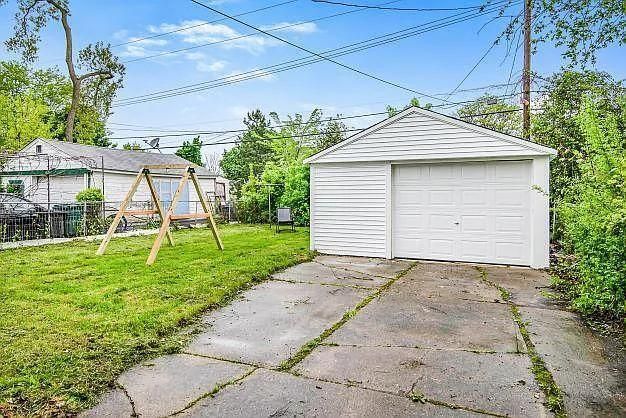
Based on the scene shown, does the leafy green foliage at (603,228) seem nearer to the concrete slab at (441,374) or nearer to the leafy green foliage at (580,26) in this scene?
the concrete slab at (441,374)

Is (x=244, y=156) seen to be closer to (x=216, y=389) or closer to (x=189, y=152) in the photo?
(x=189, y=152)

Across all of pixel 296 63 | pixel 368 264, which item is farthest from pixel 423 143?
pixel 296 63

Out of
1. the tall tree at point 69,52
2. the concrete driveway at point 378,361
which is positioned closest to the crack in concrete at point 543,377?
the concrete driveway at point 378,361

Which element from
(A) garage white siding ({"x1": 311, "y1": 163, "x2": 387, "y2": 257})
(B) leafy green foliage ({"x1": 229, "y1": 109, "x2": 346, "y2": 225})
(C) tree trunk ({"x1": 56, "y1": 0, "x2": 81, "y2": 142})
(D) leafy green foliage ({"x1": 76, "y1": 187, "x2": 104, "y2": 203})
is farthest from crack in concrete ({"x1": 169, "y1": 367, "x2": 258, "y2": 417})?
(C) tree trunk ({"x1": 56, "y1": 0, "x2": 81, "y2": 142})

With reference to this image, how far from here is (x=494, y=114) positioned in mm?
17219

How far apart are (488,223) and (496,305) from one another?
3.07m

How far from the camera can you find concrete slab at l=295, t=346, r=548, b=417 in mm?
2879

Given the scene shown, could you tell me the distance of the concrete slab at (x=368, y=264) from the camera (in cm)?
752

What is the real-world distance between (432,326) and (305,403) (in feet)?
6.83

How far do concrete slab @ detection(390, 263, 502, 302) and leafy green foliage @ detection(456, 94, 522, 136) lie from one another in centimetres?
1017

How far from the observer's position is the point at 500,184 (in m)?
8.00

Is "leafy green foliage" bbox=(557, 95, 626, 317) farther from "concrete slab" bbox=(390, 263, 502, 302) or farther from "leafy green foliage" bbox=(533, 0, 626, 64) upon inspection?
"leafy green foliage" bbox=(533, 0, 626, 64)

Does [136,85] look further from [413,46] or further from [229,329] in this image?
[229,329]

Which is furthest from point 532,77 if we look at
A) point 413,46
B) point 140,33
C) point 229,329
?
point 140,33
